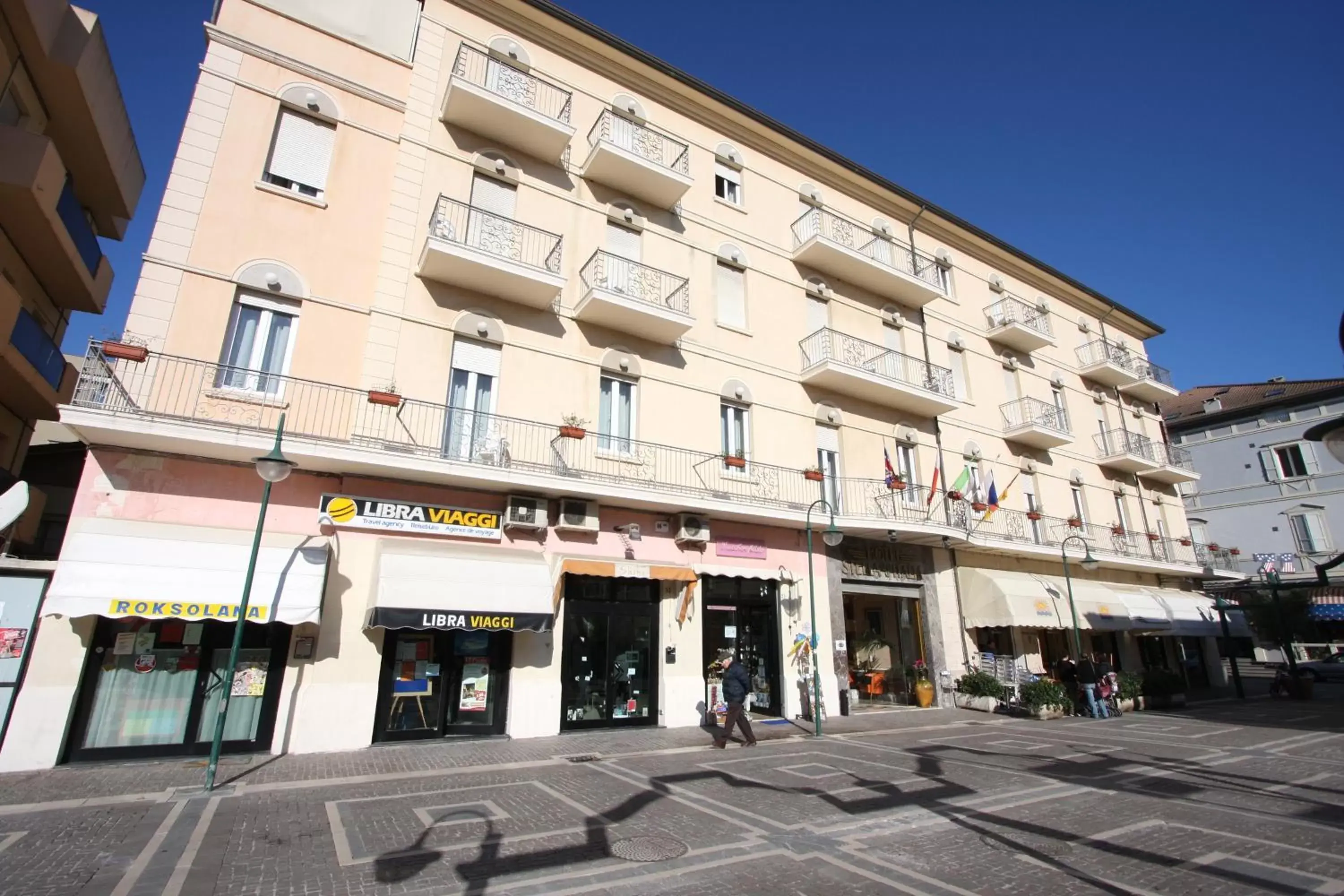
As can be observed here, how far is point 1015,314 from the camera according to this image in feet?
76.0

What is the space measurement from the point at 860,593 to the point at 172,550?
14.7m

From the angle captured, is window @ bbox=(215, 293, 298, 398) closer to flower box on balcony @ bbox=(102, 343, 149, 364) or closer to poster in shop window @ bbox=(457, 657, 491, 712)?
flower box on balcony @ bbox=(102, 343, 149, 364)

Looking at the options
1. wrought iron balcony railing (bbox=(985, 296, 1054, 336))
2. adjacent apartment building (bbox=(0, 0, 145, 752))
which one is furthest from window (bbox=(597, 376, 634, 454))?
wrought iron balcony railing (bbox=(985, 296, 1054, 336))

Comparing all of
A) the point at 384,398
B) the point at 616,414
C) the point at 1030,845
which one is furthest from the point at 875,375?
the point at 1030,845

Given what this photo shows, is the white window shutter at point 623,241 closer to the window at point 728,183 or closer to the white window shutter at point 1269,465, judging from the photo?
the window at point 728,183

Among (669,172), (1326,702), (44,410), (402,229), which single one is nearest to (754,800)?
(402,229)

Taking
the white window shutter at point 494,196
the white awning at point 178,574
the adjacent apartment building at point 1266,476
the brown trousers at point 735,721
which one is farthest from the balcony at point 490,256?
the adjacent apartment building at point 1266,476

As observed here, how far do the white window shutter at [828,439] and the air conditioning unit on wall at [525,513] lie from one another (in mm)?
8124

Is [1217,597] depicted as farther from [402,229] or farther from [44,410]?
[44,410]

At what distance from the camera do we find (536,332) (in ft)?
44.0

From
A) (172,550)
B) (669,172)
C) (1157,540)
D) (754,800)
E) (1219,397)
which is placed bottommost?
(754,800)

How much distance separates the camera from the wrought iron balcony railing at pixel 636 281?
14039 mm

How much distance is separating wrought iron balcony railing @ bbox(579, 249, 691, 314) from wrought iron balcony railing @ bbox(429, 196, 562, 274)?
0.87 metres

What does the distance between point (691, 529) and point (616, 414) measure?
304cm
